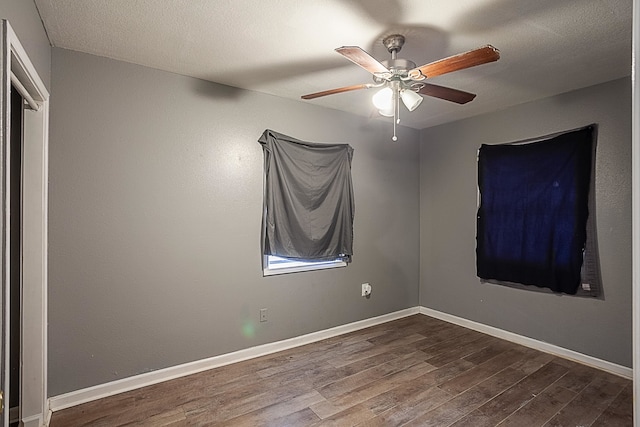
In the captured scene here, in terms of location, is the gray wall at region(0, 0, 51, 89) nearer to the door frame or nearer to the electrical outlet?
the door frame

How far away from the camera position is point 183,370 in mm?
2686

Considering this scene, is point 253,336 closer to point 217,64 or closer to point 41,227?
point 41,227

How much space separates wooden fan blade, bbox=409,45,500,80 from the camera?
1605 millimetres

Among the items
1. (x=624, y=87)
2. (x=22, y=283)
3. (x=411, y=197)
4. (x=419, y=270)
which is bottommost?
(x=419, y=270)

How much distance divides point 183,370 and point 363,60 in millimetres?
2643

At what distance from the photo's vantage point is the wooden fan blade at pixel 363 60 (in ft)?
5.42

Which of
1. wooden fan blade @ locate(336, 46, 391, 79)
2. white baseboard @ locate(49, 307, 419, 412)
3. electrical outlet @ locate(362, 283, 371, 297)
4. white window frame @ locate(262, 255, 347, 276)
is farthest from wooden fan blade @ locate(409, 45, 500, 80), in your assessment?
white baseboard @ locate(49, 307, 419, 412)

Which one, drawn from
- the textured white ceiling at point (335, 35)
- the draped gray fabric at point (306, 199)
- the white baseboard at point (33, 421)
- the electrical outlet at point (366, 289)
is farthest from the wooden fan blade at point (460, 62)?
the white baseboard at point (33, 421)

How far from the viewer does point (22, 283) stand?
77.4 inches

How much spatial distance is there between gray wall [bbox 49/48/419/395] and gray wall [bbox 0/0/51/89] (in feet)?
0.59

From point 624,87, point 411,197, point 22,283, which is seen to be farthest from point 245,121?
point 624,87

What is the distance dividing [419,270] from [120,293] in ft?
11.0

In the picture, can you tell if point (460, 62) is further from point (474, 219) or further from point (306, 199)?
point (474, 219)

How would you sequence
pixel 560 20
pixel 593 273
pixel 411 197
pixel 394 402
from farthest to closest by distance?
pixel 411 197
pixel 593 273
pixel 394 402
pixel 560 20
